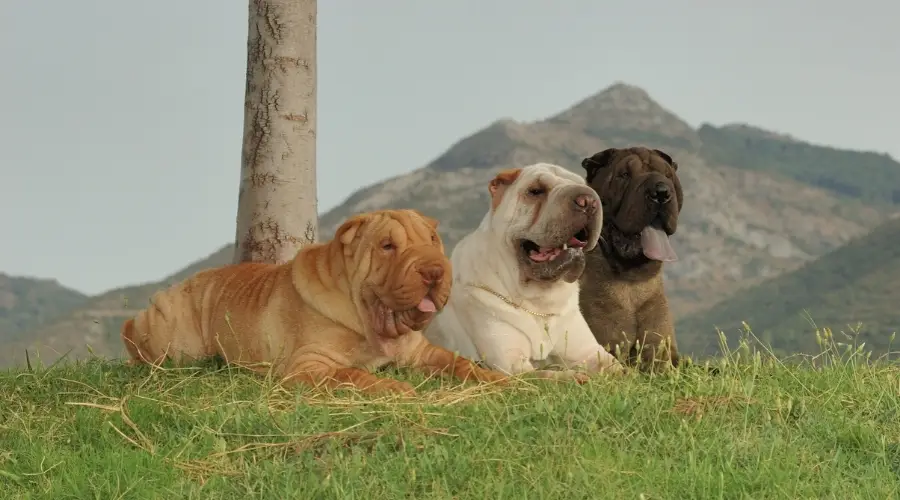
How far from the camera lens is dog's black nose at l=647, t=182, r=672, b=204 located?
21.8 ft

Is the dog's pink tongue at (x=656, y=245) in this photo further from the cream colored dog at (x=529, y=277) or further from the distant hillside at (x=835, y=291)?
the distant hillside at (x=835, y=291)

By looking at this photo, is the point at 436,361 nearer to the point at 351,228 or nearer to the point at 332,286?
the point at 332,286

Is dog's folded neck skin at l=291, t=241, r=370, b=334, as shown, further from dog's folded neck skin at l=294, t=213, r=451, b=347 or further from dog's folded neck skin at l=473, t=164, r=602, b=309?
dog's folded neck skin at l=473, t=164, r=602, b=309

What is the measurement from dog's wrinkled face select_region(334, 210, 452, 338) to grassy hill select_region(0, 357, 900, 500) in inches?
19.1

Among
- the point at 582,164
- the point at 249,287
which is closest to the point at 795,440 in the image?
the point at 582,164

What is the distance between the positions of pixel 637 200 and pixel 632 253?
411 mm

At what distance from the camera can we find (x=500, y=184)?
252 inches

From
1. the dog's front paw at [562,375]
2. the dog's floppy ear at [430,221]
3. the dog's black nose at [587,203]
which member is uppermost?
the dog's black nose at [587,203]

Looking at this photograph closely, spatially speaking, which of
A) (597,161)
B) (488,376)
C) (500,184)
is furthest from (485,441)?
(597,161)

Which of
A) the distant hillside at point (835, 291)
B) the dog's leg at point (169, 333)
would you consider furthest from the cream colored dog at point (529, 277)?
the distant hillside at point (835, 291)

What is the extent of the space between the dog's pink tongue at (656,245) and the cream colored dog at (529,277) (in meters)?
0.67

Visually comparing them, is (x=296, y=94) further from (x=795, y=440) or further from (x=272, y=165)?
(x=795, y=440)

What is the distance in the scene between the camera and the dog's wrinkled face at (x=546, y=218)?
5.96 metres

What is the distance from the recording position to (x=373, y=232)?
20.4 feet
